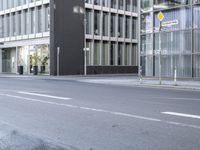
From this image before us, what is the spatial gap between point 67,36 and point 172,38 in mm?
19250

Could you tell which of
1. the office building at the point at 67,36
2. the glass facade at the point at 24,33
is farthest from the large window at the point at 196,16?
the glass facade at the point at 24,33

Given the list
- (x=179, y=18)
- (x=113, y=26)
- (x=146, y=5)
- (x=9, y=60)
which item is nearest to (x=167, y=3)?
(x=179, y=18)

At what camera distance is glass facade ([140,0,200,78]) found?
3112 cm

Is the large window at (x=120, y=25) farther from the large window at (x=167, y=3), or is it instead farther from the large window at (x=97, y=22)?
the large window at (x=167, y=3)

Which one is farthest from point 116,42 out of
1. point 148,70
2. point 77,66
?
point 148,70

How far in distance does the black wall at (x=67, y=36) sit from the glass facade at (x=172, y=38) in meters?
15.0

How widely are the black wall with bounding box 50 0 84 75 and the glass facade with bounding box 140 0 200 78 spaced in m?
15.0

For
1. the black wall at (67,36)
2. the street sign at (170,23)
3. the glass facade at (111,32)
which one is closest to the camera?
the street sign at (170,23)

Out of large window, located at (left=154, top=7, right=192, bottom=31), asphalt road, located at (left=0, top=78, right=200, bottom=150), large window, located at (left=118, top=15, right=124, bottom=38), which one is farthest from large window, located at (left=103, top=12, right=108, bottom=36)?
asphalt road, located at (left=0, top=78, right=200, bottom=150)

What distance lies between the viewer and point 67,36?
49.2m

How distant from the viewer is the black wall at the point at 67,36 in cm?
4781

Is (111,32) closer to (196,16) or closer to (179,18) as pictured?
(179,18)

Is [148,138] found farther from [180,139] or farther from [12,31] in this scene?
[12,31]

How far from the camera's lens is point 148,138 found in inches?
306
